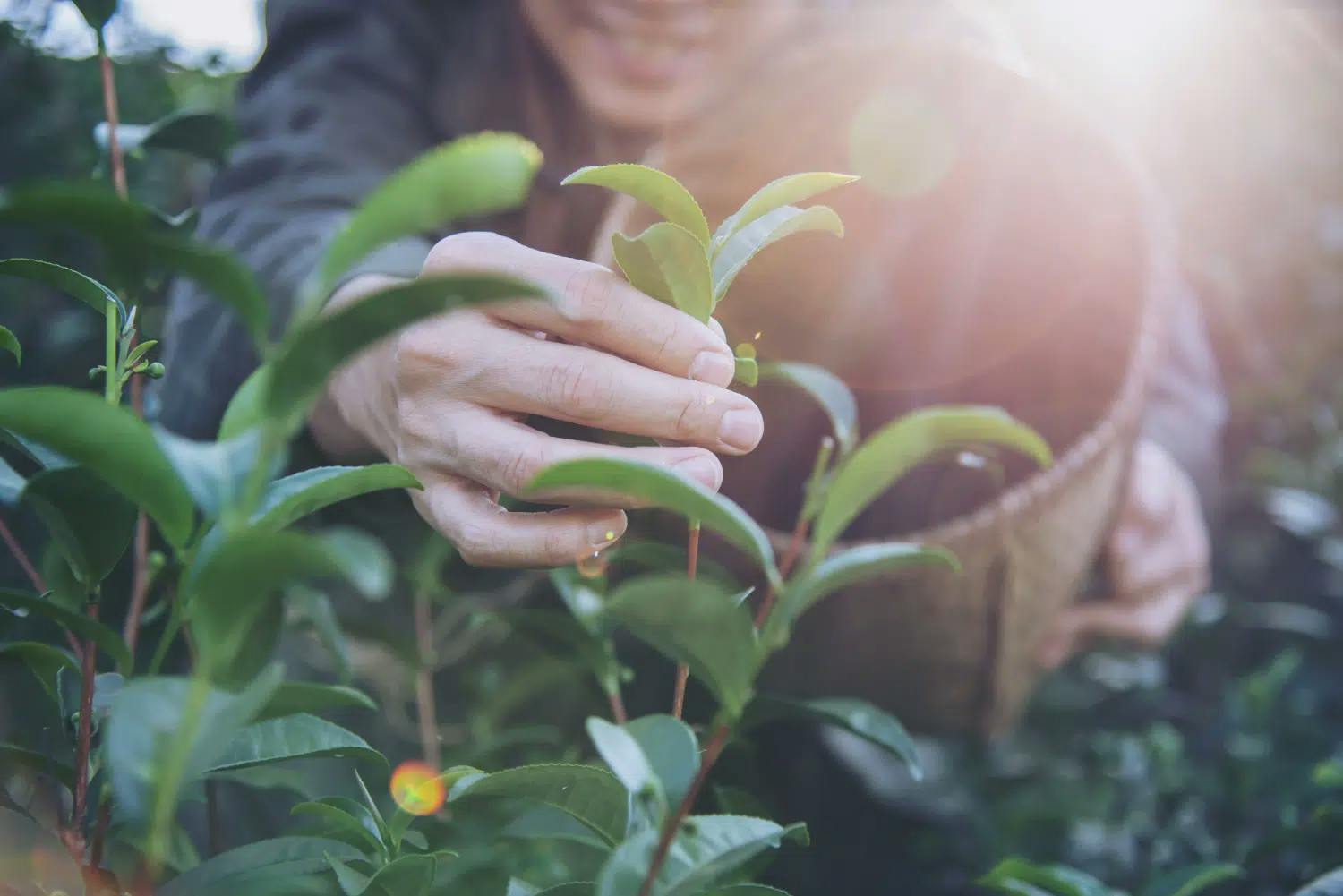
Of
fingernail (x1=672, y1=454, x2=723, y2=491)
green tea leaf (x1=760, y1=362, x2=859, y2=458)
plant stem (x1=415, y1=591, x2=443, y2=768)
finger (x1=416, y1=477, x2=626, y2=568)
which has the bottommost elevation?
plant stem (x1=415, y1=591, x2=443, y2=768)

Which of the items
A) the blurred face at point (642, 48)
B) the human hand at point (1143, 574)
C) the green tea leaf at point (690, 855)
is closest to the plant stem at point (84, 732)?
the green tea leaf at point (690, 855)

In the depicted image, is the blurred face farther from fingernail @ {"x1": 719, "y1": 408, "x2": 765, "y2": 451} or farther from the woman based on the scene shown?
fingernail @ {"x1": 719, "y1": 408, "x2": 765, "y2": 451}

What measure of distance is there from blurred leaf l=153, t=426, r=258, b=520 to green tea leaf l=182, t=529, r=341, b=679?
0.01 meters

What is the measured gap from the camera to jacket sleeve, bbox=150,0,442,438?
915 millimetres

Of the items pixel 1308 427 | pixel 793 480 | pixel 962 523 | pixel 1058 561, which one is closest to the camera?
pixel 962 523

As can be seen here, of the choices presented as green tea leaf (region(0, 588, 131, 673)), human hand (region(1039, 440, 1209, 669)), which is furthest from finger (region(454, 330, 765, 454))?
human hand (region(1039, 440, 1209, 669))

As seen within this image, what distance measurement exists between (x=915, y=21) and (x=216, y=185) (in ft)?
3.10

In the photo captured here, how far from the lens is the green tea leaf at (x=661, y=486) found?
33cm

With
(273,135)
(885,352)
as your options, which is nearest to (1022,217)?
(885,352)

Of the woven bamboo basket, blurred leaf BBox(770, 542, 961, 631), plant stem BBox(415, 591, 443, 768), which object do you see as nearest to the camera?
blurred leaf BBox(770, 542, 961, 631)

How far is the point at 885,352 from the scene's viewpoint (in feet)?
6.38

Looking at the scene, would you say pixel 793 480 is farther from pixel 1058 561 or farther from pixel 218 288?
pixel 218 288

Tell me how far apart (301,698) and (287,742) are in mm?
21

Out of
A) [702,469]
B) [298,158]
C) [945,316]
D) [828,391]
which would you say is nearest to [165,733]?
[702,469]
